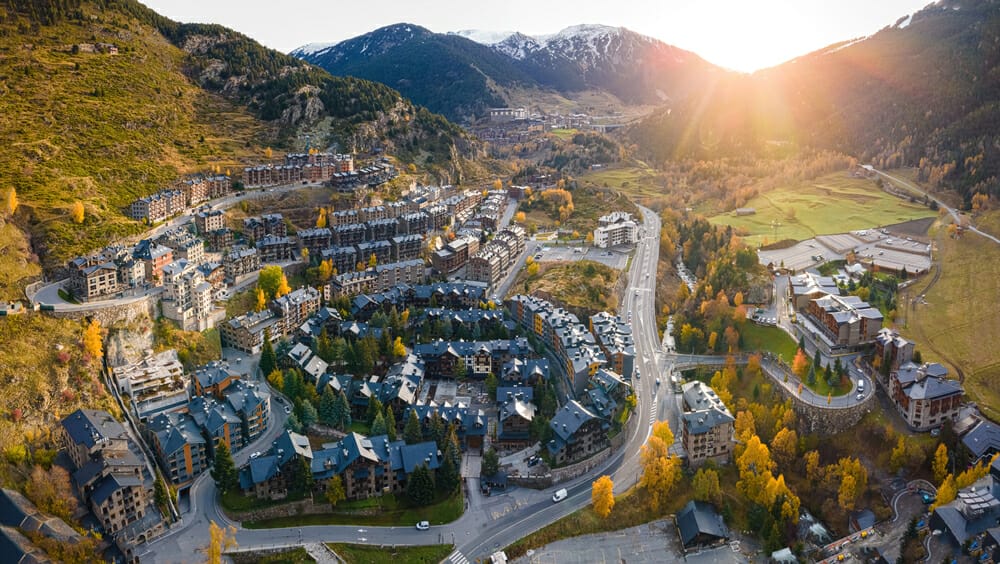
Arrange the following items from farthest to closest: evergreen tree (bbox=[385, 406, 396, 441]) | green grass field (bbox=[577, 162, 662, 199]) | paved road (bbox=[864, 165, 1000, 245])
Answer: green grass field (bbox=[577, 162, 662, 199]) → paved road (bbox=[864, 165, 1000, 245]) → evergreen tree (bbox=[385, 406, 396, 441])

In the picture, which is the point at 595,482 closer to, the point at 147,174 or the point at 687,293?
the point at 687,293

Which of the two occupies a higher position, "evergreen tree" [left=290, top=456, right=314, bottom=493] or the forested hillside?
the forested hillside

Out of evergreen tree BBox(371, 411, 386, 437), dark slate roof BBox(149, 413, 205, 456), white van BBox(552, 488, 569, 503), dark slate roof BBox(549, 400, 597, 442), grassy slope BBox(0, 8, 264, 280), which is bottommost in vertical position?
white van BBox(552, 488, 569, 503)

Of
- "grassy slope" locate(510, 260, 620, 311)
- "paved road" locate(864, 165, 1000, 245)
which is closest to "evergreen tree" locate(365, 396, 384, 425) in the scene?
"grassy slope" locate(510, 260, 620, 311)

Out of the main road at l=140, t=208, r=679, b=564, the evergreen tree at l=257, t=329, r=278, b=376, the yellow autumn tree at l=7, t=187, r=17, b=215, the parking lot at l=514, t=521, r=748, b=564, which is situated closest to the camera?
the main road at l=140, t=208, r=679, b=564

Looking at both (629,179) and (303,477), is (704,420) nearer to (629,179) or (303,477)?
(303,477)

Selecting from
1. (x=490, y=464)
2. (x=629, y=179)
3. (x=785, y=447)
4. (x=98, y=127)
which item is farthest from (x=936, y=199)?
(x=98, y=127)

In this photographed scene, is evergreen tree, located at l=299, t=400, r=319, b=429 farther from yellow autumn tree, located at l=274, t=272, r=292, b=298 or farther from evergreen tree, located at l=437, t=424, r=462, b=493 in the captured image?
yellow autumn tree, located at l=274, t=272, r=292, b=298
